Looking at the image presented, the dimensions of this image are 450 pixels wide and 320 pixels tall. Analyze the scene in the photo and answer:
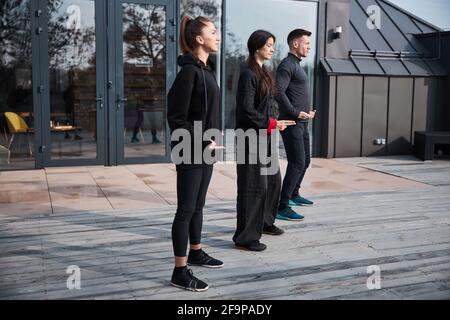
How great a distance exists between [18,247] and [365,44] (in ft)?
28.5

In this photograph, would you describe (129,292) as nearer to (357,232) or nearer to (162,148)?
(357,232)

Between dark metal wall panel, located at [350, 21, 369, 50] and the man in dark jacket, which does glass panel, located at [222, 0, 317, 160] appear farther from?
the man in dark jacket

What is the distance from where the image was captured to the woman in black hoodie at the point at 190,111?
3172 millimetres

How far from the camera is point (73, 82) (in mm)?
8328

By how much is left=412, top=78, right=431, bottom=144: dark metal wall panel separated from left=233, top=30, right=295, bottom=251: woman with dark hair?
7287mm

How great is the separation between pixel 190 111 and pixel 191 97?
3.6 inches

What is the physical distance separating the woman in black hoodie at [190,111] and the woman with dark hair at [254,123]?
0.60 m

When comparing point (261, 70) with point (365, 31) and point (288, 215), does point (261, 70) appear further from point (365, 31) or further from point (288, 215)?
point (365, 31)

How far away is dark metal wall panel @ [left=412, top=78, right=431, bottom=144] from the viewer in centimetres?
1048

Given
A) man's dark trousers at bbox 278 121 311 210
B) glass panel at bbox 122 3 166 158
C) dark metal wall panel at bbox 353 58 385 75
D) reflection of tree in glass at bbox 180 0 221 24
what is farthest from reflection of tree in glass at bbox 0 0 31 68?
dark metal wall panel at bbox 353 58 385 75

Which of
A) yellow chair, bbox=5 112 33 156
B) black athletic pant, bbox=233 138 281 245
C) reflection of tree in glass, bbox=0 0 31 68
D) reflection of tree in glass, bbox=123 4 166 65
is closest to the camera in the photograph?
black athletic pant, bbox=233 138 281 245

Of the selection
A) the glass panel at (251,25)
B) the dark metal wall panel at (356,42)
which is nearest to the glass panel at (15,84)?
the glass panel at (251,25)

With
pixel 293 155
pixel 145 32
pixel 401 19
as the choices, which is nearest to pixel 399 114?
pixel 401 19
